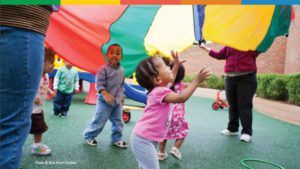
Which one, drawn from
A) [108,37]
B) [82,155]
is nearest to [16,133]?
[82,155]

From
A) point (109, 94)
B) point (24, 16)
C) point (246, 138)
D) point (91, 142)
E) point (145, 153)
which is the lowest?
point (246, 138)

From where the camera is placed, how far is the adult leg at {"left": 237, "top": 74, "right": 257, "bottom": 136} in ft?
10.9

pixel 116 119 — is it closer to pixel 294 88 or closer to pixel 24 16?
pixel 24 16

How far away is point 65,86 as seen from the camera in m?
4.79

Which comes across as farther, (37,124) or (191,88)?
(37,124)

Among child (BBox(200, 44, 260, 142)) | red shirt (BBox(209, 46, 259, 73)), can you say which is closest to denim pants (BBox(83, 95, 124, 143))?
child (BBox(200, 44, 260, 142))

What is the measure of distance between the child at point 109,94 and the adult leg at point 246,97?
4.98 feet

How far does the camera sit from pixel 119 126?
293 centimetres

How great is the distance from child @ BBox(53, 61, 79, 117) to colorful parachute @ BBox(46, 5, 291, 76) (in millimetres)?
2018

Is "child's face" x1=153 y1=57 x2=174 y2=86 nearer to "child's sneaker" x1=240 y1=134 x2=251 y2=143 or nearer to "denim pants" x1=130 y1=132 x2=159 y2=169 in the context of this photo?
"denim pants" x1=130 y1=132 x2=159 y2=169

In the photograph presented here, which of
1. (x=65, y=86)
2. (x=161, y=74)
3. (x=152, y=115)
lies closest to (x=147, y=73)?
(x=161, y=74)

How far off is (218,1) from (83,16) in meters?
1.70

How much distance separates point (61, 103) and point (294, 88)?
15.2 feet

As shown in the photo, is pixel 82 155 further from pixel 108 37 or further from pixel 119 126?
pixel 108 37
